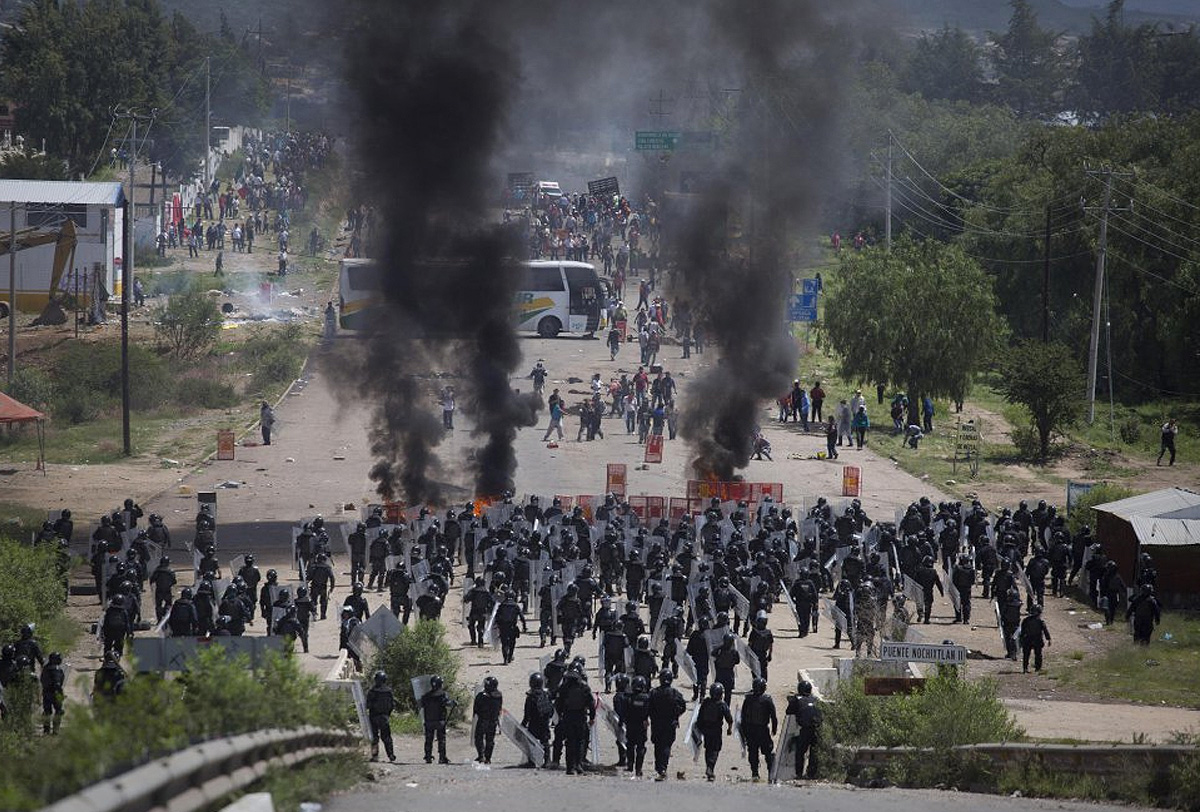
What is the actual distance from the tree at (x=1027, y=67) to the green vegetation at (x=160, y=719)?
145152 millimetres

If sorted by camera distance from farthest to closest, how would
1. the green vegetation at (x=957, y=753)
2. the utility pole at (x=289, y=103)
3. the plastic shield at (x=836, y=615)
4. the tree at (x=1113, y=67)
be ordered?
the tree at (x=1113, y=67)
the utility pole at (x=289, y=103)
the plastic shield at (x=836, y=615)
the green vegetation at (x=957, y=753)

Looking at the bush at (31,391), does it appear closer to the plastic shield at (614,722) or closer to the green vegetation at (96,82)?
the green vegetation at (96,82)

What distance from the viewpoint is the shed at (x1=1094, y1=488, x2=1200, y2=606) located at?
1068 inches

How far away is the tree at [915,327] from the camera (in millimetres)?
47000

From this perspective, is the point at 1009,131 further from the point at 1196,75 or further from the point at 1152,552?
the point at 1152,552

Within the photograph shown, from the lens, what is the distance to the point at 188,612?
21.4 meters

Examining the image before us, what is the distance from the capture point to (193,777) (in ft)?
32.8

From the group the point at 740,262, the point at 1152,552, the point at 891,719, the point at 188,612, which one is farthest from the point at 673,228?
the point at 891,719

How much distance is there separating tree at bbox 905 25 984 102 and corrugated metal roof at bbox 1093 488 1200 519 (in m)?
116

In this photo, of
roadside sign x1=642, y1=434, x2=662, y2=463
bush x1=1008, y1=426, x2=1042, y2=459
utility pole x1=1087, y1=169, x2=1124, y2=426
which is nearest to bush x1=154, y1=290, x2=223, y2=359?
roadside sign x1=642, y1=434, x2=662, y2=463

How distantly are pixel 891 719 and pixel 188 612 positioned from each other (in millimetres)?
9042

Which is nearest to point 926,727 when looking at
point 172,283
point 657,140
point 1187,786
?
point 1187,786

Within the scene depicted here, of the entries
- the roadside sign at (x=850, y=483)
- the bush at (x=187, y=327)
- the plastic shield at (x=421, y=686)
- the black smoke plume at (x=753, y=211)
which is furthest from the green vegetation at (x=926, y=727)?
the bush at (x=187, y=327)

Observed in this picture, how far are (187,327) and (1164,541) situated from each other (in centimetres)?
3360
